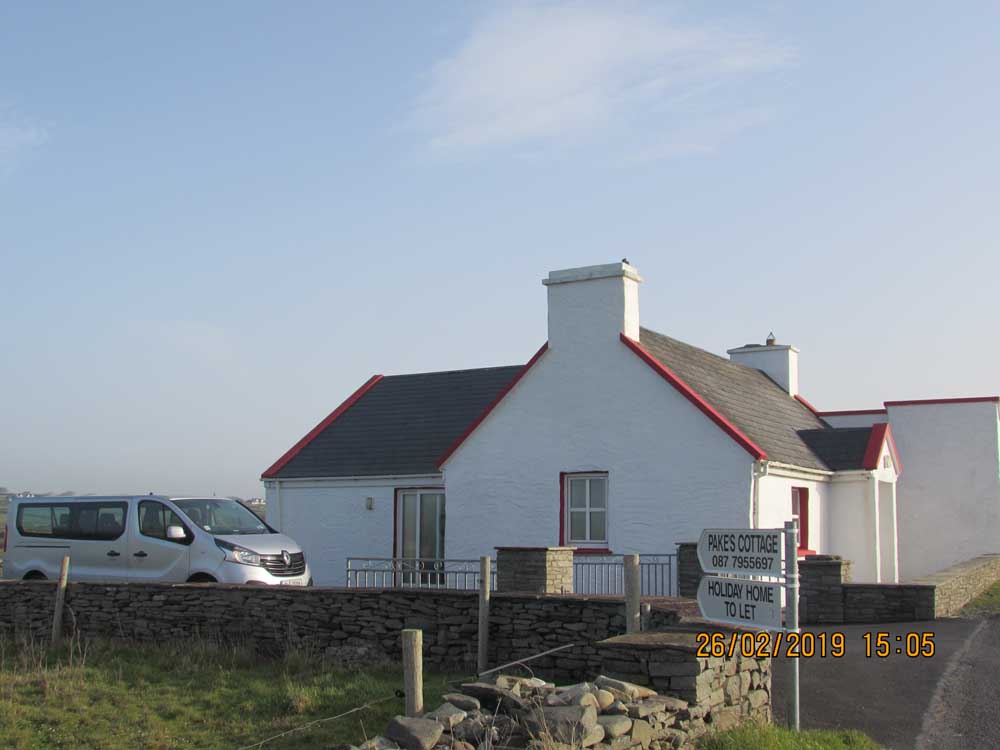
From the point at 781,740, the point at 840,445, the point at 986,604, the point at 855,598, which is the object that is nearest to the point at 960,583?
the point at 986,604

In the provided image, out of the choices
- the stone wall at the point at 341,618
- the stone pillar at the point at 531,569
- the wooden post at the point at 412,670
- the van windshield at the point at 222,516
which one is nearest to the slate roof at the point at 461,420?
the van windshield at the point at 222,516

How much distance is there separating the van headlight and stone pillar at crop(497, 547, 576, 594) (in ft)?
13.3

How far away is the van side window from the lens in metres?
17.4

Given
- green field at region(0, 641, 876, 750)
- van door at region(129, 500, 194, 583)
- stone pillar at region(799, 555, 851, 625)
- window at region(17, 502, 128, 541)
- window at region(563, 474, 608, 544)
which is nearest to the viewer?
green field at region(0, 641, 876, 750)

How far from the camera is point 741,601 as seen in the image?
33.8 feet

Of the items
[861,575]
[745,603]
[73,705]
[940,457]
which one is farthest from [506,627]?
[940,457]

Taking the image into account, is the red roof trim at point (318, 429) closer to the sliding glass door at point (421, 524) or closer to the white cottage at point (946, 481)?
the sliding glass door at point (421, 524)

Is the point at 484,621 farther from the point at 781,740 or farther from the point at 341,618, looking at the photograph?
the point at 781,740

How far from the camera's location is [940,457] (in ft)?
90.6

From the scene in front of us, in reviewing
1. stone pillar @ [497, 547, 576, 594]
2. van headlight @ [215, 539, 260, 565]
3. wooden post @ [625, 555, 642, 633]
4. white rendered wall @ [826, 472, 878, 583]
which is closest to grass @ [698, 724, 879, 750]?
wooden post @ [625, 555, 642, 633]

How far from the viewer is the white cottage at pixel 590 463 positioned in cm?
1942

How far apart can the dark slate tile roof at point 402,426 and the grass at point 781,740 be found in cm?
1313

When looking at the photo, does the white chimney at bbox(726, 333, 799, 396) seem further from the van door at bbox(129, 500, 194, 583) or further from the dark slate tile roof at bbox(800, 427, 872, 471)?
the van door at bbox(129, 500, 194, 583)

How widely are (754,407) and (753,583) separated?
14032 millimetres
